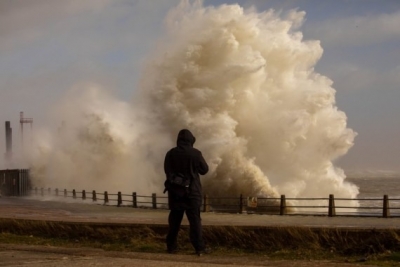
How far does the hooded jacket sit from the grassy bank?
1186mm

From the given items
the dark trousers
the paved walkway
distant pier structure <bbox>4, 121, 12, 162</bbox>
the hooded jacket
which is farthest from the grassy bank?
distant pier structure <bbox>4, 121, 12, 162</bbox>

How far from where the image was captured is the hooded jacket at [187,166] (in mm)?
10688

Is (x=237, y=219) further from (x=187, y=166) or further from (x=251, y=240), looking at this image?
(x=187, y=166)

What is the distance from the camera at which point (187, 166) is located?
1068 cm

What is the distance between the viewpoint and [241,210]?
27.9 metres

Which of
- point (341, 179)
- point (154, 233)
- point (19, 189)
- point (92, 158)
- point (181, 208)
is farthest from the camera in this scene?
point (19, 189)

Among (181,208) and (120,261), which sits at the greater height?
(181,208)

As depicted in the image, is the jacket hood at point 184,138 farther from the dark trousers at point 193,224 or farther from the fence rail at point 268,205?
the fence rail at point 268,205

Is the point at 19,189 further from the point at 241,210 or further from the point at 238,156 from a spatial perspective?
the point at 241,210

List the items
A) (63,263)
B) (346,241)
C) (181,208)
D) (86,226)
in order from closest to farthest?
1. (63,263)
2. (181,208)
3. (346,241)
4. (86,226)

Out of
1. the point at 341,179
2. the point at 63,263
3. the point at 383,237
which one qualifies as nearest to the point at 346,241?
the point at 383,237

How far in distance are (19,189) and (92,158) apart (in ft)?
26.9

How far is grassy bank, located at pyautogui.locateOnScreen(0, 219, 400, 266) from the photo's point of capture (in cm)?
1108

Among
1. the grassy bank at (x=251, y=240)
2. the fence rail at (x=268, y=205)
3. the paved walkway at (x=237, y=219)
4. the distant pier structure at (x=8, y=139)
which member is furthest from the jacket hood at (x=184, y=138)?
the distant pier structure at (x=8, y=139)
